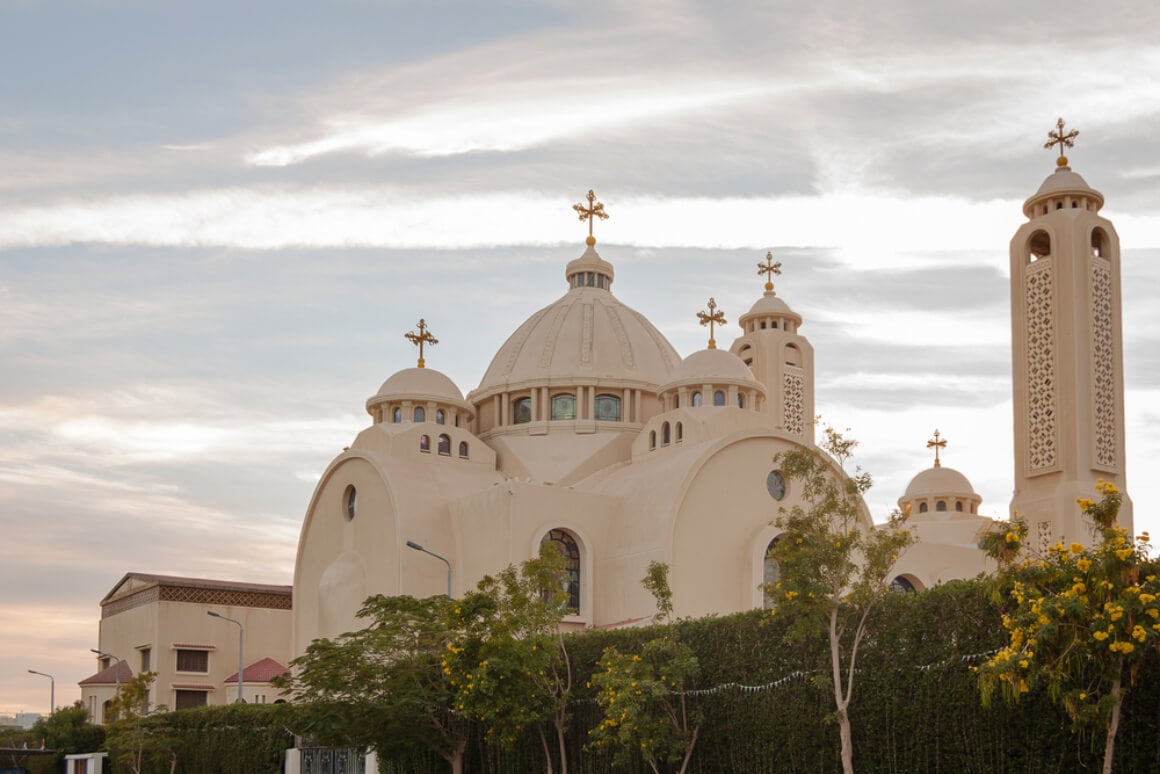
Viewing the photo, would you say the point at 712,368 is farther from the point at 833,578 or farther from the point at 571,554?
the point at 833,578

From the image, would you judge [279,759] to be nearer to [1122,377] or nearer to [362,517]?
[362,517]

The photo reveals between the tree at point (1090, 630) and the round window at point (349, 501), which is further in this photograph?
the round window at point (349, 501)

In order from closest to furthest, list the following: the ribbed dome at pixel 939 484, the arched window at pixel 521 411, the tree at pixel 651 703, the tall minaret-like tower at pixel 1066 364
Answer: the tree at pixel 651 703
the tall minaret-like tower at pixel 1066 364
the arched window at pixel 521 411
the ribbed dome at pixel 939 484

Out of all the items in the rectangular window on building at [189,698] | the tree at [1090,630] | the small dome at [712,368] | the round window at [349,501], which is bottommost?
the rectangular window on building at [189,698]

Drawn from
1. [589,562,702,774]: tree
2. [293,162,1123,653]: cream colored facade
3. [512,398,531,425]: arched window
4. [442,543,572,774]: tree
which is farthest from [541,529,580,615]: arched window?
[589,562,702,774]: tree

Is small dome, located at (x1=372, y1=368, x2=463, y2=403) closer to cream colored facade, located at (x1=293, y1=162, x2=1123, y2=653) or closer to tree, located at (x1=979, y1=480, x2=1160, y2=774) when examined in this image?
cream colored facade, located at (x1=293, y1=162, x2=1123, y2=653)

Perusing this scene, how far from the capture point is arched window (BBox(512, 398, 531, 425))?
138ft

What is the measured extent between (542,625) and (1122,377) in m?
21.9

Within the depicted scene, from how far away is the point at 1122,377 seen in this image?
36750 mm

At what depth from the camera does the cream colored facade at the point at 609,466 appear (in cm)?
3269

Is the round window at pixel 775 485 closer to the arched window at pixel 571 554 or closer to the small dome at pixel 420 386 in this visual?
the arched window at pixel 571 554

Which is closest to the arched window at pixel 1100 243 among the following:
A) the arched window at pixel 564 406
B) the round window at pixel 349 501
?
the arched window at pixel 564 406

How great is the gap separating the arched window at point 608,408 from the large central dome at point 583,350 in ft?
1.92

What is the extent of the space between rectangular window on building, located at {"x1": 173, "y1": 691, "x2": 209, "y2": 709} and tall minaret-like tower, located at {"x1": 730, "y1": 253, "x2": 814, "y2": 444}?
21.9 m
